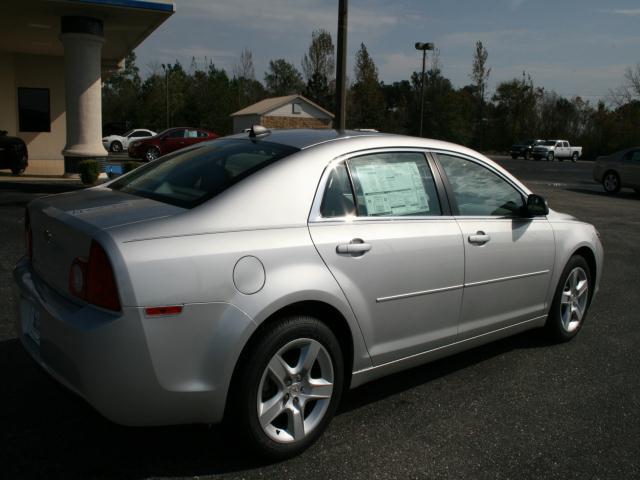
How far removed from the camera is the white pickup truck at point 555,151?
51719 millimetres

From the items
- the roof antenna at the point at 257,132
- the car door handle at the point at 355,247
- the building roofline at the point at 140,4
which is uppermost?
the building roofline at the point at 140,4

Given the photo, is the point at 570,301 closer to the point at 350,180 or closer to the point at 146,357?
the point at 350,180

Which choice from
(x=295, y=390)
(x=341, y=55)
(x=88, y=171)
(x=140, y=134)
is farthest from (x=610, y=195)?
(x=140, y=134)

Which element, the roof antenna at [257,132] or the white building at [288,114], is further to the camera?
the white building at [288,114]

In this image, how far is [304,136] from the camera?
3.70 metres

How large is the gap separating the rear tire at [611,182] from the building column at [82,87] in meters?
15.5

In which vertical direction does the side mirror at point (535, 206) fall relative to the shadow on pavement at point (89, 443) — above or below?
above

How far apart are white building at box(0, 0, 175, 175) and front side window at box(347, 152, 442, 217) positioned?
13.1 metres

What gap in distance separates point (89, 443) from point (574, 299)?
145 inches

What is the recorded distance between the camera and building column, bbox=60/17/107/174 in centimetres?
1542

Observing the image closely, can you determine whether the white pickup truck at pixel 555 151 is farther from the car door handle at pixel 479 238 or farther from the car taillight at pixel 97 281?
the car taillight at pixel 97 281

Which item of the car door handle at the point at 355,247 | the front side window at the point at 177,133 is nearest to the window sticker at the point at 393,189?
the car door handle at the point at 355,247

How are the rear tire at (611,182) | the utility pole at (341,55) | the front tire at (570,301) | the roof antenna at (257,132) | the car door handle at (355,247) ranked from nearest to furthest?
the car door handle at (355,247)
the roof antenna at (257,132)
the front tire at (570,301)
the utility pole at (341,55)
the rear tire at (611,182)

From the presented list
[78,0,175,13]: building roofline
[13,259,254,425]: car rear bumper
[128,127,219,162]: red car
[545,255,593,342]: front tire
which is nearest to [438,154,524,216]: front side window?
[545,255,593,342]: front tire
